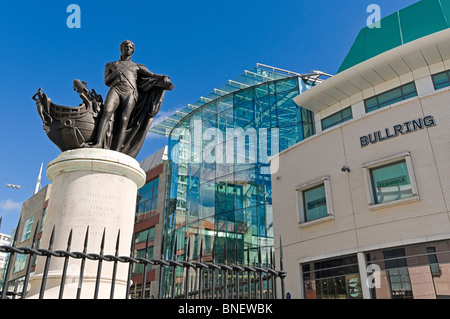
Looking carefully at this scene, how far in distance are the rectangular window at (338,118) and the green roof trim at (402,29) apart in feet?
12.5

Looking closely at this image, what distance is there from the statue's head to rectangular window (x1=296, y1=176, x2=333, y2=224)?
13.6 metres

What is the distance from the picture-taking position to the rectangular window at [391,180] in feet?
52.9

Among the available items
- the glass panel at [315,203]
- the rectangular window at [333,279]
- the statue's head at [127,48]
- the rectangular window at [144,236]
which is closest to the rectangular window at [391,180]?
the glass panel at [315,203]

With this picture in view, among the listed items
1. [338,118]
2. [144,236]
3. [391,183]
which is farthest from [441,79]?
[144,236]

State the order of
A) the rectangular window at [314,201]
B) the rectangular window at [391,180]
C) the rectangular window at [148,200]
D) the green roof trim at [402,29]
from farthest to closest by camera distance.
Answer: the rectangular window at [148,200], the green roof trim at [402,29], the rectangular window at [314,201], the rectangular window at [391,180]

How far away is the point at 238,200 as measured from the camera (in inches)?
1094

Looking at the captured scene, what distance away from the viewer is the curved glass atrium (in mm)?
26906

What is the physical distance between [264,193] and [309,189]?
7.12 meters

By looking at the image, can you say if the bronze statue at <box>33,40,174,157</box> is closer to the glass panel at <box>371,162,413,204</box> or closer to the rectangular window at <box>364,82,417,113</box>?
the glass panel at <box>371,162,413,204</box>

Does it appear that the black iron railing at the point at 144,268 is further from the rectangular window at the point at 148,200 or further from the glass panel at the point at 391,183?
the rectangular window at the point at 148,200

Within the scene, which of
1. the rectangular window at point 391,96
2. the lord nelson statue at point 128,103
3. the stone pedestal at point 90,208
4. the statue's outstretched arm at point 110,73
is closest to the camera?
the stone pedestal at point 90,208

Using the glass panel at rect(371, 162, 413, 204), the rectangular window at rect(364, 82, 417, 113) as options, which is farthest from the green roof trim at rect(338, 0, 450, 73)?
the glass panel at rect(371, 162, 413, 204)

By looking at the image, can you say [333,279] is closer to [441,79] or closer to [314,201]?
[314,201]
